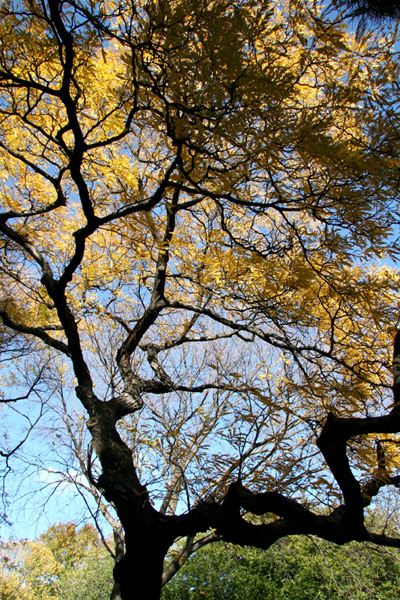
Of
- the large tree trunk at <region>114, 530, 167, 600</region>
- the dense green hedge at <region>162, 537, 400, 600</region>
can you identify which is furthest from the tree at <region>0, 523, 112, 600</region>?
the large tree trunk at <region>114, 530, 167, 600</region>

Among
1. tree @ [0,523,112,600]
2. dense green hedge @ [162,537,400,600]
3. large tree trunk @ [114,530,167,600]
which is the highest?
tree @ [0,523,112,600]

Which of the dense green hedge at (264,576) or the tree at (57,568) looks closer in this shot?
the dense green hedge at (264,576)

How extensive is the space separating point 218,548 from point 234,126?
8416mm

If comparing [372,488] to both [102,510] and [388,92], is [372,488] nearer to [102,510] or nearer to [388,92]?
[388,92]

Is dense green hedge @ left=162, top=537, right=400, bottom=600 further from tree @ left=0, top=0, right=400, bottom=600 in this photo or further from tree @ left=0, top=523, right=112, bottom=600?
tree @ left=0, top=0, right=400, bottom=600

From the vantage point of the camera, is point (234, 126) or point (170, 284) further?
point (170, 284)

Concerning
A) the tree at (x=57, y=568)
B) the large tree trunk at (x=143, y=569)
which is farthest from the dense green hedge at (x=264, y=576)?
the large tree trunk at (x=143, y=569)

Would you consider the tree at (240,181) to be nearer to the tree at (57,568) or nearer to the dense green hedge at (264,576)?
the dense green hedge at (264,576)

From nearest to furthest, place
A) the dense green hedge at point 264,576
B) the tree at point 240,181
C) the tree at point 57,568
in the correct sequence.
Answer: the tree at point 240,181 < the dense green hedge at point 264,576 < the tree at point 57,568


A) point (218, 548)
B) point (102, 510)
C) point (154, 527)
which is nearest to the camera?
point (154, 527)

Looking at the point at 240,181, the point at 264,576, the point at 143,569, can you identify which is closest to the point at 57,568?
the point at 264,576

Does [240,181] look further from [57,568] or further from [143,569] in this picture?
[57,568]

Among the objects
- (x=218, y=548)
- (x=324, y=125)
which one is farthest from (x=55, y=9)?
(x=218, y=548)

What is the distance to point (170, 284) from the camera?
212 inches
